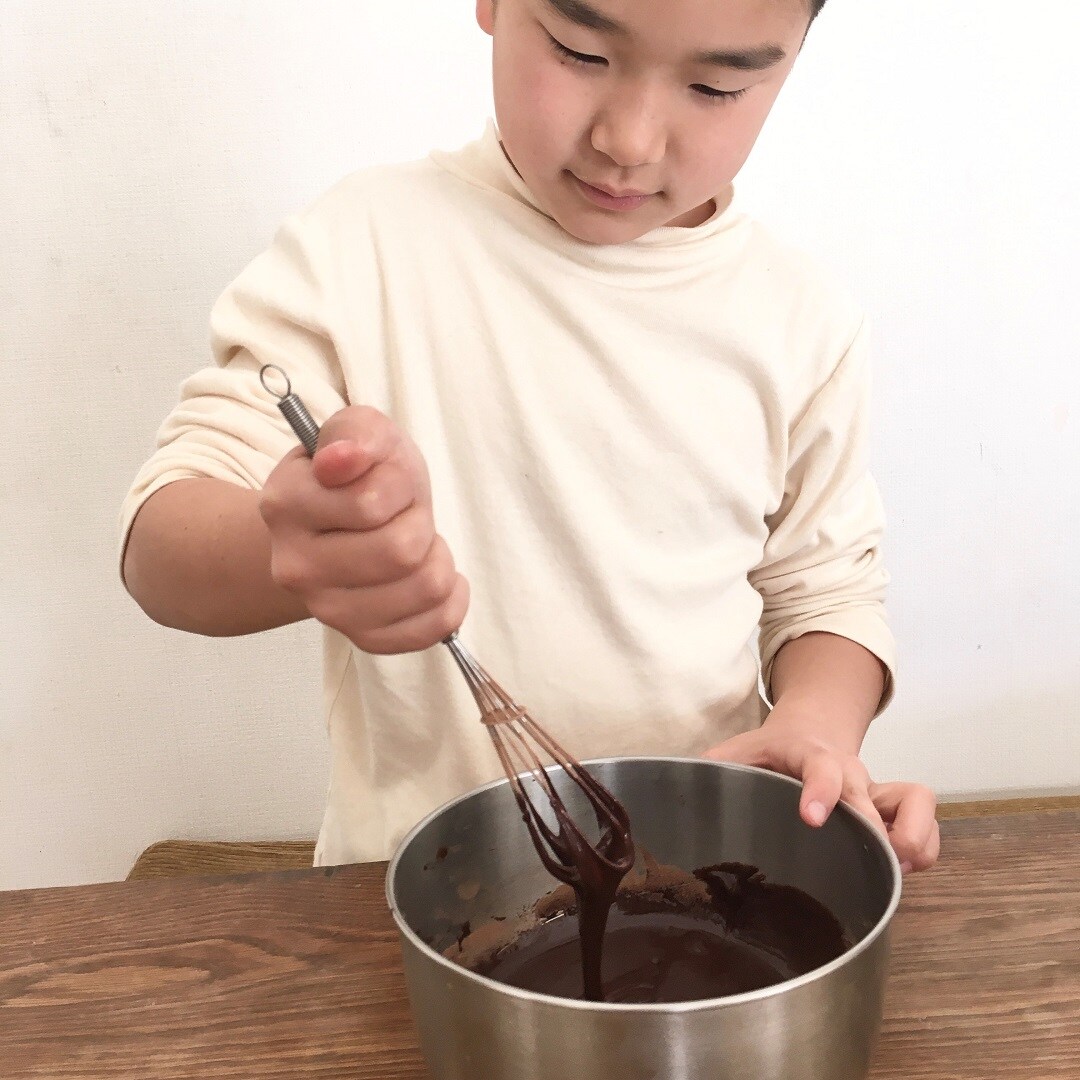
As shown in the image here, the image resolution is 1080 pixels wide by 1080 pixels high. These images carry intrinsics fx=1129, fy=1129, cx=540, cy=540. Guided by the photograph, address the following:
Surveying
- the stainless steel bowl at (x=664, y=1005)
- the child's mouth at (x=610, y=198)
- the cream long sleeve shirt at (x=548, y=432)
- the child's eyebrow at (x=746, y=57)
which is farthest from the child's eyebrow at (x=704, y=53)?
the stainless steel bowl at (x=664, y=1005)

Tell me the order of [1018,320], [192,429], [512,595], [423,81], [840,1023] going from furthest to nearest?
[1018,320]
[423,81]
[512,595]
[192,429]
[840,1023]

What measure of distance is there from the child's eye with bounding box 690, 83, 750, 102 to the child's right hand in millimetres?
308

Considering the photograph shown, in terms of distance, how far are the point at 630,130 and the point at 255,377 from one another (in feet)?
0.88

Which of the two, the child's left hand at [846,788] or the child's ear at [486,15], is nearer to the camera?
the child's left hand at [846,788]

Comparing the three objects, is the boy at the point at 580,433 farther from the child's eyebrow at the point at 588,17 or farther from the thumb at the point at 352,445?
the thumb at the point at 352,445

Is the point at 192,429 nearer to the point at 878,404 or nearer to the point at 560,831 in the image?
the point at 560,831

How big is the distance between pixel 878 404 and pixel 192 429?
0.87 metres

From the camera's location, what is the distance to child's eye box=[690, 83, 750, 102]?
2.06ft

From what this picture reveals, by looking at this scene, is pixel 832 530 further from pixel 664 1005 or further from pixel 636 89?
pixel 664 1005

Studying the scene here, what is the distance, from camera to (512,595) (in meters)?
0.80

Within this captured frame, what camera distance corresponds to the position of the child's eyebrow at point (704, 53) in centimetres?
58

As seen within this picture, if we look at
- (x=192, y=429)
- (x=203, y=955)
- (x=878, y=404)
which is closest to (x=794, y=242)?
(x=878, y=404)

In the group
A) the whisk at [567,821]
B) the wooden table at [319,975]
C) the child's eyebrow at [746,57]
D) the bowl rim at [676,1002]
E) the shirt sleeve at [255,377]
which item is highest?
the child's eyebrow at [746,57]

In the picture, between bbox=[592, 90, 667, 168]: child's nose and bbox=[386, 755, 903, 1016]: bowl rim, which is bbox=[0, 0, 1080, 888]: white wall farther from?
bbox=[386, 755, 903, 1016]: bowl rim
